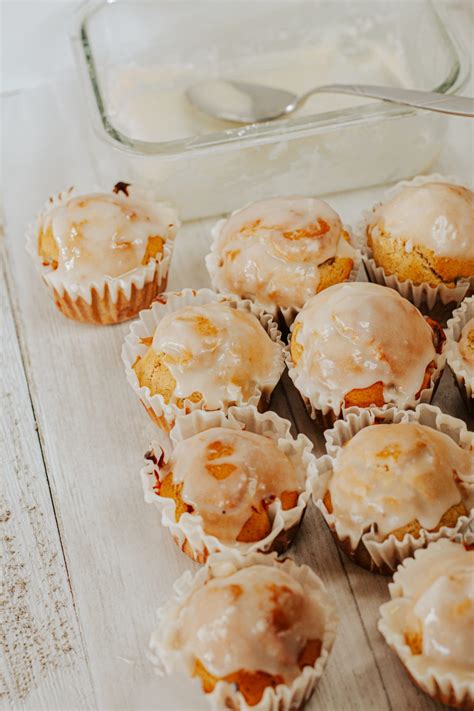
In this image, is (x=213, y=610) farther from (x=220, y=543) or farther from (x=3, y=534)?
(x=3, y=534)

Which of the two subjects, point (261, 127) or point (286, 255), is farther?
point (261, 127)

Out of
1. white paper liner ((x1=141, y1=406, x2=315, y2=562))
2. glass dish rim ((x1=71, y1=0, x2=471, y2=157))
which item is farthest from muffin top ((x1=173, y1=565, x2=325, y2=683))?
glass dish rim ((x1=71, y1=0, x2=471, y2=157))

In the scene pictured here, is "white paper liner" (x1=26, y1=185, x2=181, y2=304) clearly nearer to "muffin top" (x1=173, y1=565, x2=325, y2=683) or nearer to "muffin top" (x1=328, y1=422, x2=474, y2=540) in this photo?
"muffin top" (x1=328, y1=422, x2=474, y2=540)

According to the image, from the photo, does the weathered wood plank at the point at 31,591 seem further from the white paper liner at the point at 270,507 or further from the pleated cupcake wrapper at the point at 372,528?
the pleated cupcake wrapper at the point at 372,528

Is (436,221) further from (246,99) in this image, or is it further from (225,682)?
(225,682)

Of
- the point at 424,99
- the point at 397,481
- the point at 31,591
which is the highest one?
the point at 424,99

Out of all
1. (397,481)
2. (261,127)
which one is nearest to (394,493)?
(397,481)

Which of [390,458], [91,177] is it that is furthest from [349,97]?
[390,458]
